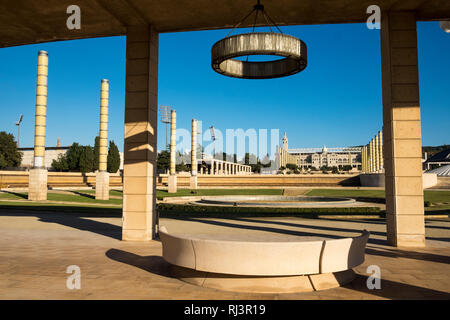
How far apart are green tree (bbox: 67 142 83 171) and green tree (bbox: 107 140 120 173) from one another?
673 cm

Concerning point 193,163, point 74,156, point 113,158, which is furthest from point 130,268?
point 113,158

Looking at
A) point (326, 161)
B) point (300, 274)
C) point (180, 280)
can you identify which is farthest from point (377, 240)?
point (326, 161)

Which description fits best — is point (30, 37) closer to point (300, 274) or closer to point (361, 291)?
point (300, 274)

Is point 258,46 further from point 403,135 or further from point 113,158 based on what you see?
point 113,158

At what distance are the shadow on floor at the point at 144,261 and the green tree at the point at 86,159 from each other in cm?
7477

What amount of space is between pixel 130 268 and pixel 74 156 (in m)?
79.0

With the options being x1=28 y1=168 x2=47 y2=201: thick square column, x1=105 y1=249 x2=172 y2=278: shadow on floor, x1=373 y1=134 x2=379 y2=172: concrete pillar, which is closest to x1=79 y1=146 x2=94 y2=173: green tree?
x1=28 y1=168 x2=47 y2=201: thick square column

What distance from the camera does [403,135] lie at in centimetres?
1110

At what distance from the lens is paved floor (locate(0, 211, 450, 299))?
615 cm

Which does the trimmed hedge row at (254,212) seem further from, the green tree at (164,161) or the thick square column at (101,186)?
the green tree at (164,161)

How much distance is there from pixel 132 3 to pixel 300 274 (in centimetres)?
921

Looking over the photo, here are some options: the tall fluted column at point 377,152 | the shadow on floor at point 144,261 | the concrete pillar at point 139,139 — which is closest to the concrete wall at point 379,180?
the tall fluted column at point 377,152

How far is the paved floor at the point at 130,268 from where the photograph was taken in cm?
615

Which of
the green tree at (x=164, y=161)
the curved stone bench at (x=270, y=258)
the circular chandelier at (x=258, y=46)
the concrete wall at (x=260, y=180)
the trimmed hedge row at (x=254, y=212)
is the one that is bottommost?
the trimmed hedge row at (x=254, y=212)
